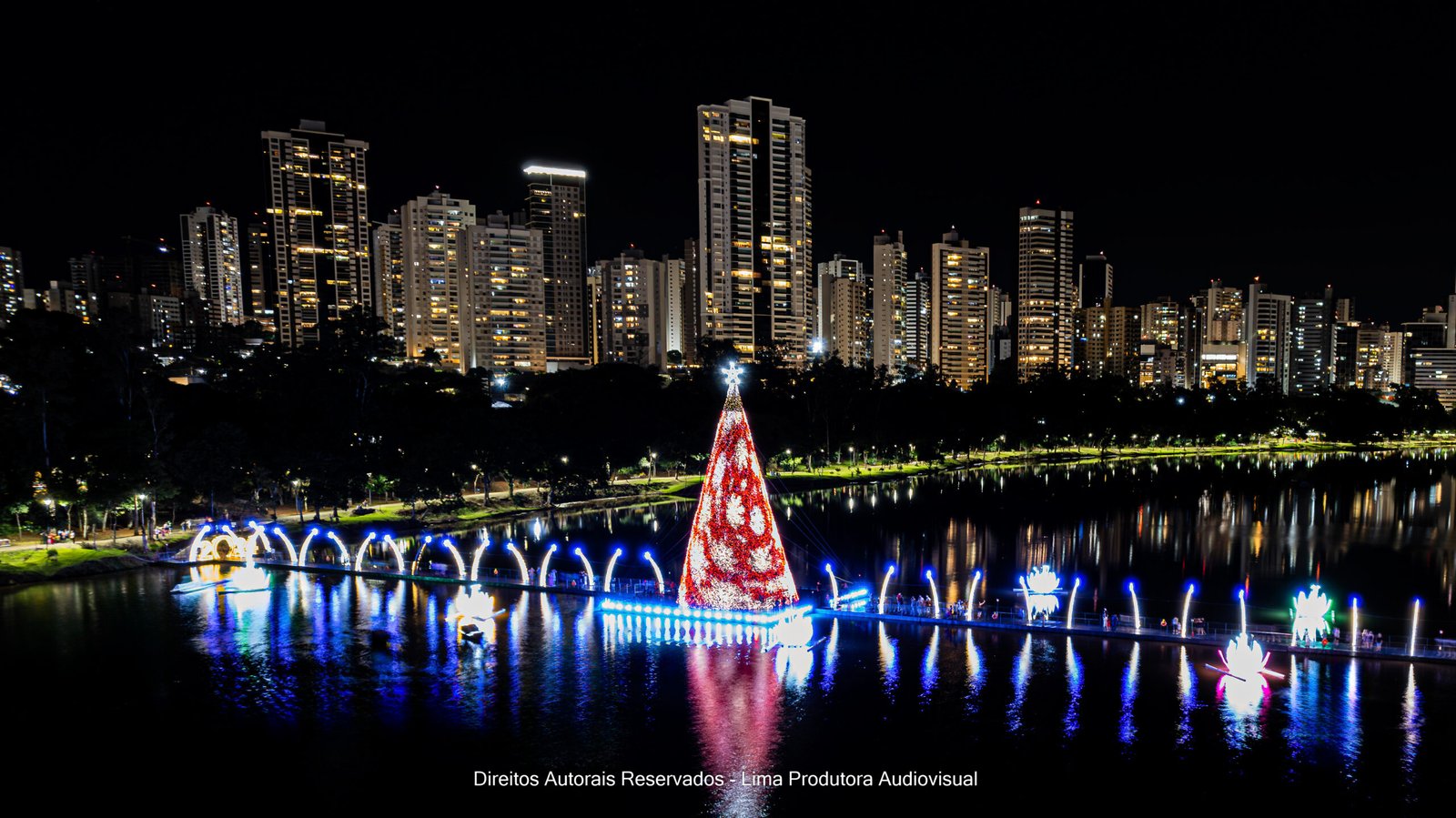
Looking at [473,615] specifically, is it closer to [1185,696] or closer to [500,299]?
[1185,696]

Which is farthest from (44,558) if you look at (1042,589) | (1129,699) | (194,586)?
(1129,699)

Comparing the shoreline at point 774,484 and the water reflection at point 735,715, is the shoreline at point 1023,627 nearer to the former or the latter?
the water reflection at point 735,715

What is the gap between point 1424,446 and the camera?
127m

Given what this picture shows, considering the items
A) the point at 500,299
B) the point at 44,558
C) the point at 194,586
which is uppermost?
the point at 500,299

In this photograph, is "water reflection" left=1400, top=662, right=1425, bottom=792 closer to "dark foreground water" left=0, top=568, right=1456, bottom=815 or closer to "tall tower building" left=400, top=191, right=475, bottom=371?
"dark foreground water" left=0, top=568, right=1456, bottom=815

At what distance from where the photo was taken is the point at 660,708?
2422cm

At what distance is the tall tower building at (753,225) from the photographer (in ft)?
529

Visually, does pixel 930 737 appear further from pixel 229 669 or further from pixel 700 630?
pixel 229 669

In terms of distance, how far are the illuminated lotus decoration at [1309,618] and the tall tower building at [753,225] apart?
131 m

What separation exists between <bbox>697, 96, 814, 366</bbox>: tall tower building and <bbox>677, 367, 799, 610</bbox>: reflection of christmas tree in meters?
129

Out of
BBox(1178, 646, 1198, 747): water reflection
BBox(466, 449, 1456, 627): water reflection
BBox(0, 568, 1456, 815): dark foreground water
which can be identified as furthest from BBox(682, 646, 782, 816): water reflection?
BBox(466, 449, 1456, 627): water reflection

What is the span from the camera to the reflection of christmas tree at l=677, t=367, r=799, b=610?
3061cm

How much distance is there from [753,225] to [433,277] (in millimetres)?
68979

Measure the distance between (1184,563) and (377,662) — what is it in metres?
38.3
